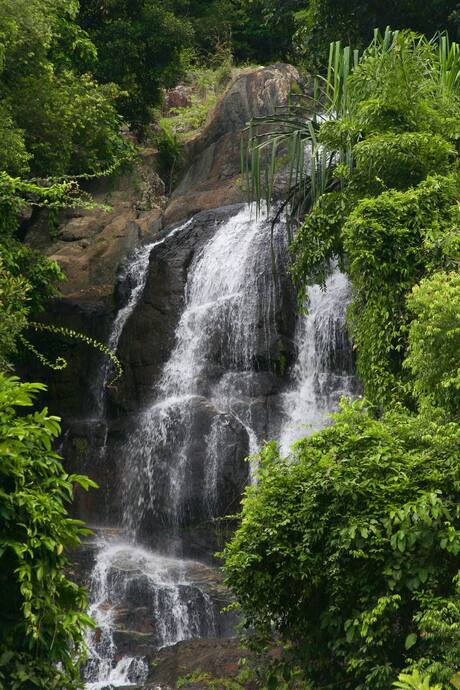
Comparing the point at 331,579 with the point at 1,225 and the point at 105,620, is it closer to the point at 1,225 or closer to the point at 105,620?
the point at 105,620

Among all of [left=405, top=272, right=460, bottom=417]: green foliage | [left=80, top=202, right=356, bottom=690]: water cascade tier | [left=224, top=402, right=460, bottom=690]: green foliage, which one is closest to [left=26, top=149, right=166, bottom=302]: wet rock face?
[left=80, top=202, right=356, bottom=690]: water cascade tier

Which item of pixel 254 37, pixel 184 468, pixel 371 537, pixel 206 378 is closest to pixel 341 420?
pixel 371 537

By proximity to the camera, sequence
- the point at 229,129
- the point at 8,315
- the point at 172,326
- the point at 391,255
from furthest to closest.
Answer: the point at 229,129 → the point at 172,326 → the point at 8,315 → the point at 391,255

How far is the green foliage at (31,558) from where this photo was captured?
20.1 feet

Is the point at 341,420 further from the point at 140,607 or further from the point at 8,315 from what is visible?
the point at 140,607

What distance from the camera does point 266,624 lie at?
8.74 meters

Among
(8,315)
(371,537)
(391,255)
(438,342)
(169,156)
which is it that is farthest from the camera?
(169,156)

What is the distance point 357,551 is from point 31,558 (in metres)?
2.83

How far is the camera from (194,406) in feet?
55.7

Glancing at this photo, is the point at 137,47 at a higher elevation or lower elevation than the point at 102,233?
higher

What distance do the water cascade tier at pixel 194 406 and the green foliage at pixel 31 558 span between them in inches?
278

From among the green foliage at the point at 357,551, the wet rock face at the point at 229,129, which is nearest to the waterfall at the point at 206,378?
the wet rock face at the point at 229,129

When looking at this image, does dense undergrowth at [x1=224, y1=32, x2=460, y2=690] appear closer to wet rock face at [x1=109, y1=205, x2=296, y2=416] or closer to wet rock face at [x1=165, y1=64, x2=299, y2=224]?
wet rock face at [x1=109, y1=205, x2=296, y2=416]

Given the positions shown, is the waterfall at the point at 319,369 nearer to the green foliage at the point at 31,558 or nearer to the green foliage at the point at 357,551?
the green foliage at the point at 357,551
